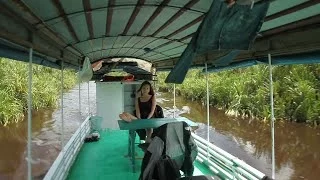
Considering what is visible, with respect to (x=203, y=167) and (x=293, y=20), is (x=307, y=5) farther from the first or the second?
(x=203, y=167)

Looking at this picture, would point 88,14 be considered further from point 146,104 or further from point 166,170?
point 146,104

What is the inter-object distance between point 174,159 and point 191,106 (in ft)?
50.3

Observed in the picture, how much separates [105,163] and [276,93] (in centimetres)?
1011

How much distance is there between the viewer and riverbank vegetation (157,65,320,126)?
12.6m

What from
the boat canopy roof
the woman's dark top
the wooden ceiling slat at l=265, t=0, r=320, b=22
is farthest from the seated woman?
the wooden ceiling slat at l=265, t=0, r=320, b=22

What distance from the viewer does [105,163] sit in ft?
18.8

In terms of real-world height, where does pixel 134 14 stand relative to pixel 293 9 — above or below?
above

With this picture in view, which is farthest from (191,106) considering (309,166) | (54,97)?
(309,166)

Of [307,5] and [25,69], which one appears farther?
[25,69]

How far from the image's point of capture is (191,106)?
1898cm

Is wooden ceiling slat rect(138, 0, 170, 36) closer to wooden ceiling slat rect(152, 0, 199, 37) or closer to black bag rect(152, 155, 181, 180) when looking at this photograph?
wooden ceiling slat rect(152, 0, 199, 37)

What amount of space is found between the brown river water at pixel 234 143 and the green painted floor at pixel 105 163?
2.02 metres

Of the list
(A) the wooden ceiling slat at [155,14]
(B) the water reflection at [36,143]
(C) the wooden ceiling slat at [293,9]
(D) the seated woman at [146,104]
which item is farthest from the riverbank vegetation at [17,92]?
(C) the wooden ceiling slat at [293,9]

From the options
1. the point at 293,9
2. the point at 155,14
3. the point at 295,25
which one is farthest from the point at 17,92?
the point at 293,9
